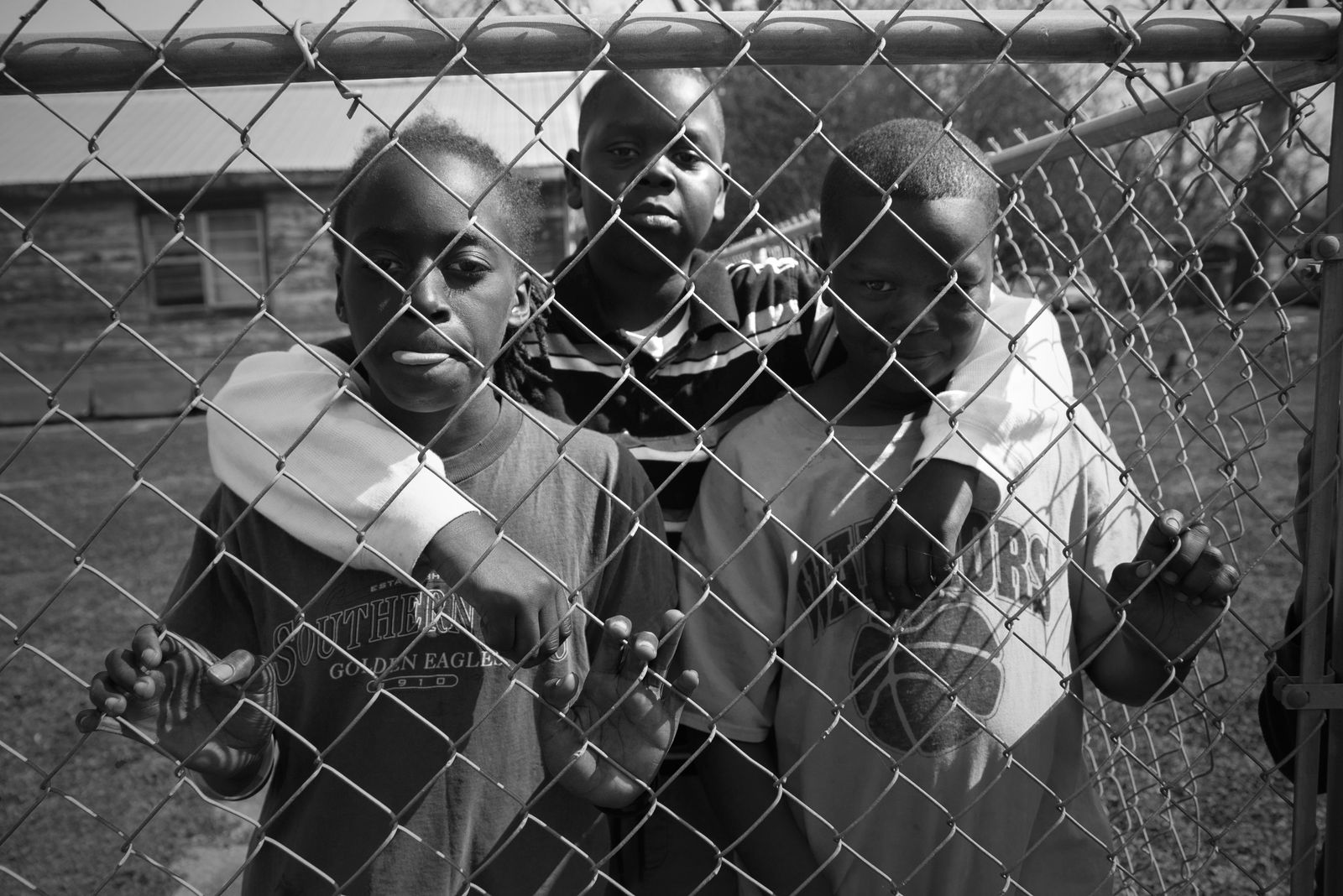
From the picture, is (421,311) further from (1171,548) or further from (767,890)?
(1171,548)

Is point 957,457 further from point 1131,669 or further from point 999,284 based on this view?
point 999,284

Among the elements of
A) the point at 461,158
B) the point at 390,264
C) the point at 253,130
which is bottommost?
the point at 253,130

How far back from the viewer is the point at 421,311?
1615 millimetres

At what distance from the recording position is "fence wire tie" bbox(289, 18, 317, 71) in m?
1.36

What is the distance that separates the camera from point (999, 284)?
13.6ft

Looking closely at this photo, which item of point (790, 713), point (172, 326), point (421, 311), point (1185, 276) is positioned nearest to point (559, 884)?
point (790, 713)

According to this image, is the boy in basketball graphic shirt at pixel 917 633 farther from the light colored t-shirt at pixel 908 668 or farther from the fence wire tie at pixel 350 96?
the fence wire tie at pixel 350 96

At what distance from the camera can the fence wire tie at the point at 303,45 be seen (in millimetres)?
1356

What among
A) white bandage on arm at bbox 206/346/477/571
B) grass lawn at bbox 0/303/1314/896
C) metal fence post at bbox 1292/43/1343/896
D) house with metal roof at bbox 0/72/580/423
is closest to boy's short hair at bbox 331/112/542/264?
white bandage on arm at bbox 206/346/477/571

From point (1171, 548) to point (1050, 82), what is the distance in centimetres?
1068

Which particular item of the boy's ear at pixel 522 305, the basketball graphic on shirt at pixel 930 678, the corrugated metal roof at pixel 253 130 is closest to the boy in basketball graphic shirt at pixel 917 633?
the basketball graphic on shirt at pixel 930 678

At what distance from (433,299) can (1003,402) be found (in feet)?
3.08

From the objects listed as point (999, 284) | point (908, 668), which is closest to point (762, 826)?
point (908, 668)

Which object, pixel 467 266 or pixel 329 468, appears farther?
pixel 467 266
